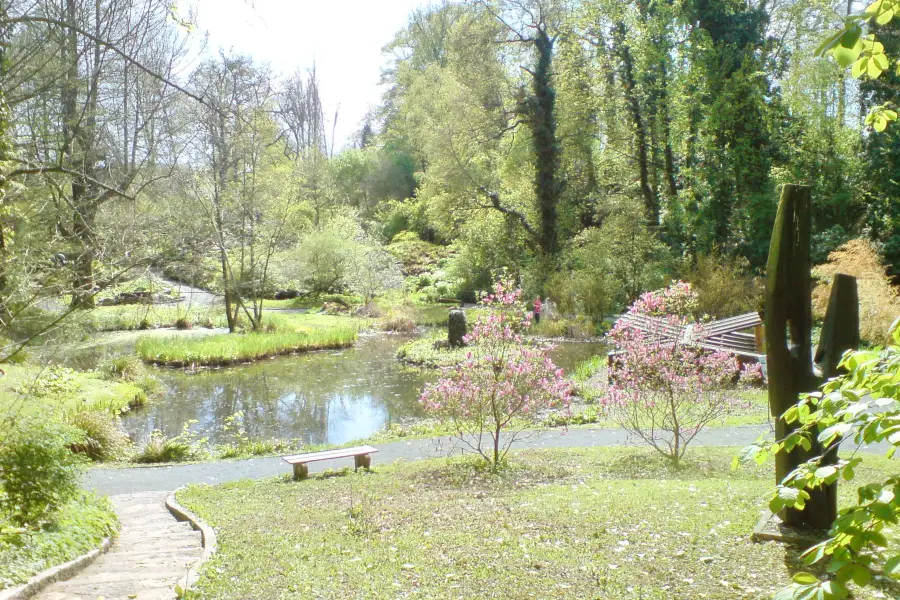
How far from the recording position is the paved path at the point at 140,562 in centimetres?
418

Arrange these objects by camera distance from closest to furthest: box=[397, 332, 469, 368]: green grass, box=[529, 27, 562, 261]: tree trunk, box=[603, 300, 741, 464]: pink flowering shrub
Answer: box=[603, 300, 741, 464]: pink flowering shrub → box=[397, 332, 469, 368]: green grass → box=[529, 27, 562, 261]: tree trunk

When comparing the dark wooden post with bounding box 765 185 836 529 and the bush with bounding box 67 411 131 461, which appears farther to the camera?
the bush with bounding box 67 411 131 461

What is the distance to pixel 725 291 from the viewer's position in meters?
20.1

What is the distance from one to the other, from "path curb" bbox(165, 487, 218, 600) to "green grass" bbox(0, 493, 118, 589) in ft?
1.64

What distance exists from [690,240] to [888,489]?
23746 millimetres

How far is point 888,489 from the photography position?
1.54 metres

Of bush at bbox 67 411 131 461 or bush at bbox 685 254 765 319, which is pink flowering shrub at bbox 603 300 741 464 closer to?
bush at bbox 67 411 131 461

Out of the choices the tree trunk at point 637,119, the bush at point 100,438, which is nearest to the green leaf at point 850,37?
the bush at point 100,438

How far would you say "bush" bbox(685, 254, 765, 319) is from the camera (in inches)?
781

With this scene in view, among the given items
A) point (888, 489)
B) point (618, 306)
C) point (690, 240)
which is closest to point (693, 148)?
point (690, 240)

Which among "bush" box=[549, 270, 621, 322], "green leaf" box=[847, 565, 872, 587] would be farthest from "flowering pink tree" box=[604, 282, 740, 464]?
"bush" box=[549, 270, 621, 322]

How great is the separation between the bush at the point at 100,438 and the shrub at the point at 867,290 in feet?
44.6

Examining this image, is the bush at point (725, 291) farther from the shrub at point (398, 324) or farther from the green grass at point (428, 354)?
the shrub at point (398, 324)

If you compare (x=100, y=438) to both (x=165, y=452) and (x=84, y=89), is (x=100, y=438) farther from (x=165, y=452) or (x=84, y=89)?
(x=84, y=89)
